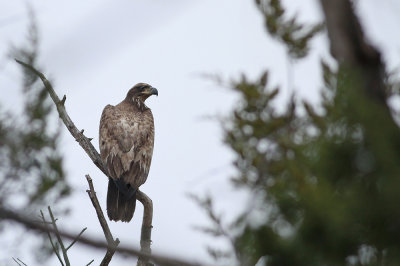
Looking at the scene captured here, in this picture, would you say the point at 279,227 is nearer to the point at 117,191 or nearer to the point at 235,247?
the point at 235,247

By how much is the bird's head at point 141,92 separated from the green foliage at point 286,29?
4812 mm

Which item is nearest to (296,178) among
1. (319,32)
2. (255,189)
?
(255,189)

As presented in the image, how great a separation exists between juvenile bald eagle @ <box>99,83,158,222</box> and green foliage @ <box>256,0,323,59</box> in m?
2.93

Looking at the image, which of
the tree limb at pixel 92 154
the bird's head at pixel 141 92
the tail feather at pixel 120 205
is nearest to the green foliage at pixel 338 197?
the tree limb at pixel 92 154

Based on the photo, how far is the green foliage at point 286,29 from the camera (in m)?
4.35

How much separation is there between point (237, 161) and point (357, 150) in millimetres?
1951

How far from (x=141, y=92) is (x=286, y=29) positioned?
16.4ft

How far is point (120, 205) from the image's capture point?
271 inches

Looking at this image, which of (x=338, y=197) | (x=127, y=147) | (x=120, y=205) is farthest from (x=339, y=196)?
(x=127, y=147)

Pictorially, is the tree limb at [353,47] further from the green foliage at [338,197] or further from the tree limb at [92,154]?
the tree limb at [92,154]

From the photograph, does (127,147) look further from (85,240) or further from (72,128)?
(85,240)

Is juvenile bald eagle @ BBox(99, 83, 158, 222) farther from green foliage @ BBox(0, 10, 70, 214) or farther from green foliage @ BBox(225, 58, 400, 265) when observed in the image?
green foliage @ BBox(225, 58, 400, 265)

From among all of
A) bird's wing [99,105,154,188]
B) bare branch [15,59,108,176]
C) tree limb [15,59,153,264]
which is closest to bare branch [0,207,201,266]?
tree limb [15,59,153,264]

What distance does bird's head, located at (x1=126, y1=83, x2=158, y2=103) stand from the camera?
359 inches
